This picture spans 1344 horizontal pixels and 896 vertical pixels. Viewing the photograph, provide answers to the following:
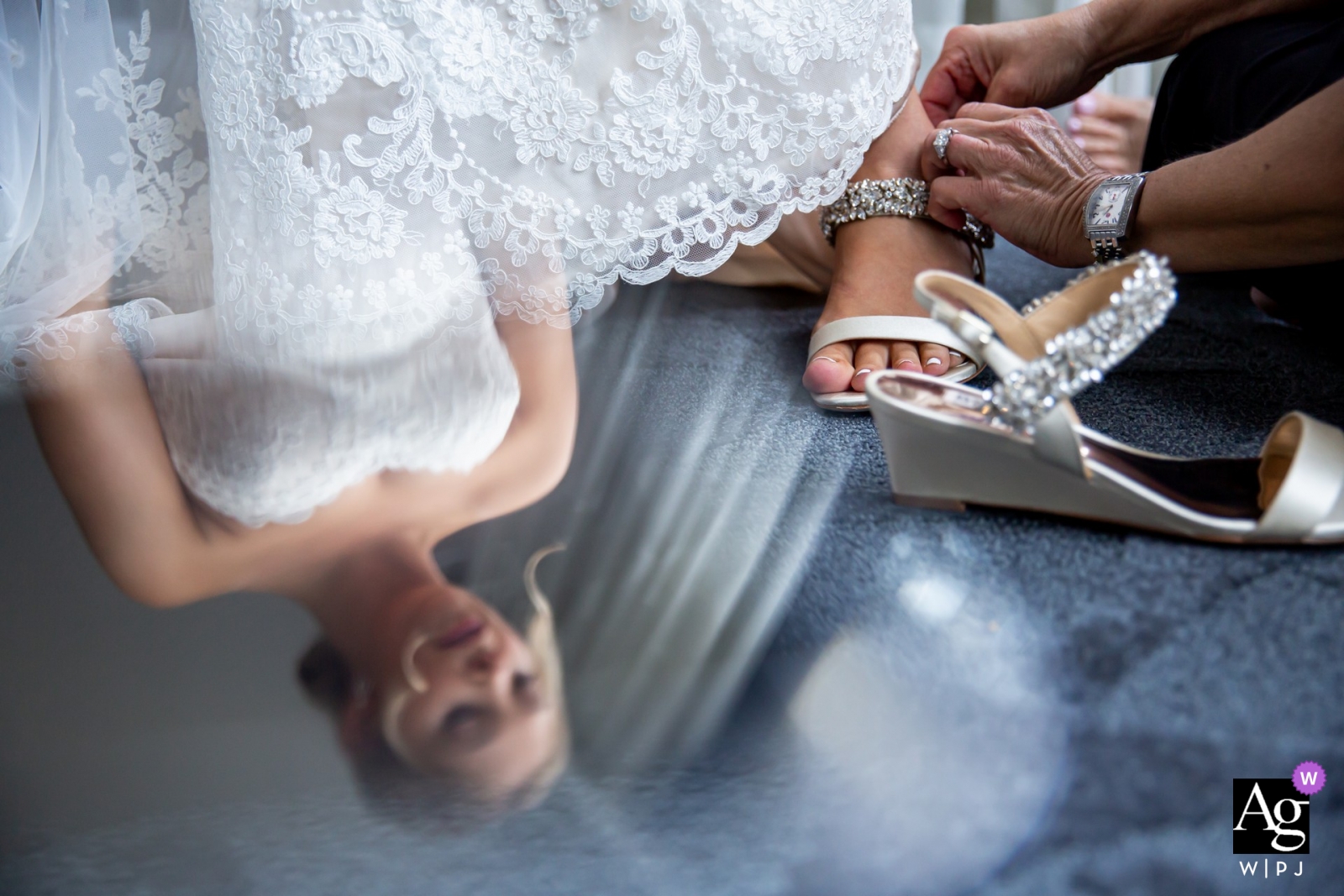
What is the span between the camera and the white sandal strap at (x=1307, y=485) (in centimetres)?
45

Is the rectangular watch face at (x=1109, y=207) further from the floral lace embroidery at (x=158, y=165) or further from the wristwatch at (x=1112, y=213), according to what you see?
the floral lace embroidery at (x=158, y=165)

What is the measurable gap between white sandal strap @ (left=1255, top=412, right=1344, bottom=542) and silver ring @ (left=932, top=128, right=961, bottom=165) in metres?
0.41

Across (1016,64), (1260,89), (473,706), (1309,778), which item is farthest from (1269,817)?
(1016,64)

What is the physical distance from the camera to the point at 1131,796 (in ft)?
1.15

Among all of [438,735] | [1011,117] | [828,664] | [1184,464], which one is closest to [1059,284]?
[1011,117]

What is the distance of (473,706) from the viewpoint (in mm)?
424

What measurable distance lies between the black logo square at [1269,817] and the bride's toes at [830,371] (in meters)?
0.40

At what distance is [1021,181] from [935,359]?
0.18m

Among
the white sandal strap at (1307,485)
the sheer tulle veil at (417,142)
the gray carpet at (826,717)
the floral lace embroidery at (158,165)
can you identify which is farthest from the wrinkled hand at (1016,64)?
the floral lace embroidery at (158,165)

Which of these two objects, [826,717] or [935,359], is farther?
[935,359]

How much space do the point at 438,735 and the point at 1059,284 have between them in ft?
3.19

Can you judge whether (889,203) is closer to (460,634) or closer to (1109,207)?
(1109,207)

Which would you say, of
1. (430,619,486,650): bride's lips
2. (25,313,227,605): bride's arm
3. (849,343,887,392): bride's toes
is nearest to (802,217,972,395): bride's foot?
(849,343,887,392): bride's toes

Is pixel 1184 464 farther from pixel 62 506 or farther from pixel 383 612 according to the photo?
pixel 62 506
